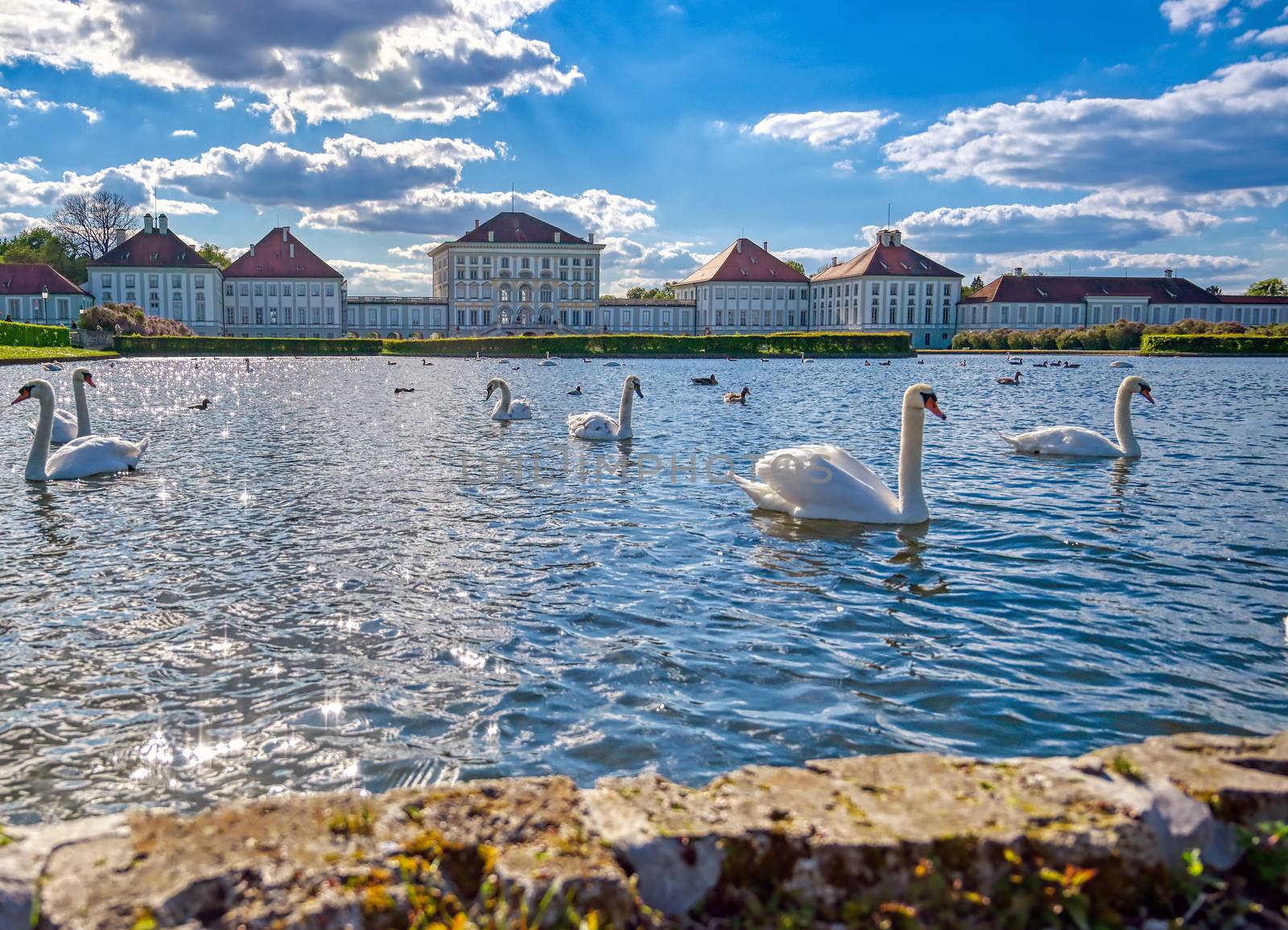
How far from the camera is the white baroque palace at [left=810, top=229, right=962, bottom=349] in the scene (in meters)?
130

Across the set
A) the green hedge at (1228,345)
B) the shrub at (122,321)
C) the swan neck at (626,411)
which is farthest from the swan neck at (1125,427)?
the green hedge at (1228,345)

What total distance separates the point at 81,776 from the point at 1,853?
192cm

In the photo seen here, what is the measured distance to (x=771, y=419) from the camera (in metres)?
22.8

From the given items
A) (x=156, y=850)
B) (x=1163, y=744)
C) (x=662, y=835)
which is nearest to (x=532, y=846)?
(x=662, y=835)

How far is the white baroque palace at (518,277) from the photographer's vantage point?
128 m

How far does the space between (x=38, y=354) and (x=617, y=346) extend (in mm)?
44445

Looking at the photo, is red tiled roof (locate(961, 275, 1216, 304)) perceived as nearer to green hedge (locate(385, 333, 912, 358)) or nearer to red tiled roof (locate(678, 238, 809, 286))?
red tiled roof (locate(678, 238, 809, 286))

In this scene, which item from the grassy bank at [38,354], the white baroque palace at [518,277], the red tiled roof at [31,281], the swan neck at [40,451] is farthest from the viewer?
the white baroque palace at [518,277]

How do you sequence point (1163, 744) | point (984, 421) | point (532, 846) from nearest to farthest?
point (532, 846) < point (1163, 744) < point (984, 421)

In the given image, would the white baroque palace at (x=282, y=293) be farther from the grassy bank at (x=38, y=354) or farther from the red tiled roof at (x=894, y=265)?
the red tiled roof at (x=894, y=265)

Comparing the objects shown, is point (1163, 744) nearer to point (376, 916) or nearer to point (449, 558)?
point (376, 916)

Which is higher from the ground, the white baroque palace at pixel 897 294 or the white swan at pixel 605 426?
the white baroque palace at pixel 897 294

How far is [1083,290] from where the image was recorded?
13188 cm

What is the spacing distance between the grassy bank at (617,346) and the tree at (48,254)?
141 feet
